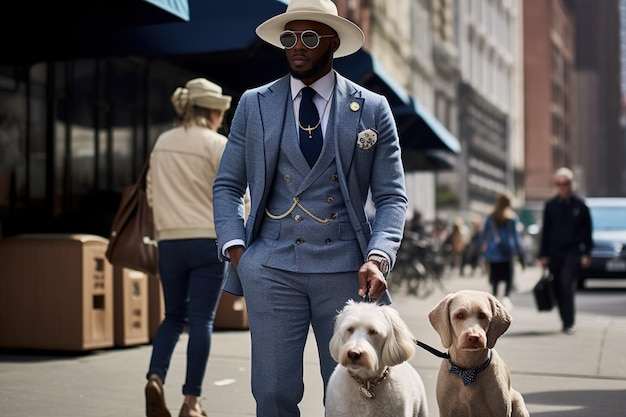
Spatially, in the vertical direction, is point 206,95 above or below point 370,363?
above

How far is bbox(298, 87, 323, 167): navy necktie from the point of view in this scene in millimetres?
4734

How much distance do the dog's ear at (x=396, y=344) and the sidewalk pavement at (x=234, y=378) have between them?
3.20 meters

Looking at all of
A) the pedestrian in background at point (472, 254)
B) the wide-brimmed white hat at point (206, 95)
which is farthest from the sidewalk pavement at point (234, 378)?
the pedestrian in background at point (472, 254)

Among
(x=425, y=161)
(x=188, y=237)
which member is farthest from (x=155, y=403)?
(x=425, y=161)

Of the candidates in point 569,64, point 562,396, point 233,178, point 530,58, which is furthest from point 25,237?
point 569,64

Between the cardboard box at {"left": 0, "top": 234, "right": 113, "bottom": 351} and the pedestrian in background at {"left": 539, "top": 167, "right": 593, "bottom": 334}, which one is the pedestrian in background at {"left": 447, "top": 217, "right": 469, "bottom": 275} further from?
the cardboard box at {"left": 0, "top": 234, "right": 113, "bottom": 351}

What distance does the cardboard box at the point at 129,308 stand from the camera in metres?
10.9

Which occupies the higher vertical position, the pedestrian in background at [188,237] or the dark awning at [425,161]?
the dark awning at [425,161]

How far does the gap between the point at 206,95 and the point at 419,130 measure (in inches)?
532

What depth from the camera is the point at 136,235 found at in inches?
314

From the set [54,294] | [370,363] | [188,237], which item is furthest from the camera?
[54,294]

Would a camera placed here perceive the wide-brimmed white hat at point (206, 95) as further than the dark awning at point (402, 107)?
No

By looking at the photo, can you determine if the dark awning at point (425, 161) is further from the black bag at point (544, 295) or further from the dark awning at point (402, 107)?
the black bag at point (544, 295)

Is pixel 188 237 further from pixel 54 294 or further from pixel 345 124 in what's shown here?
pixel 54 294
